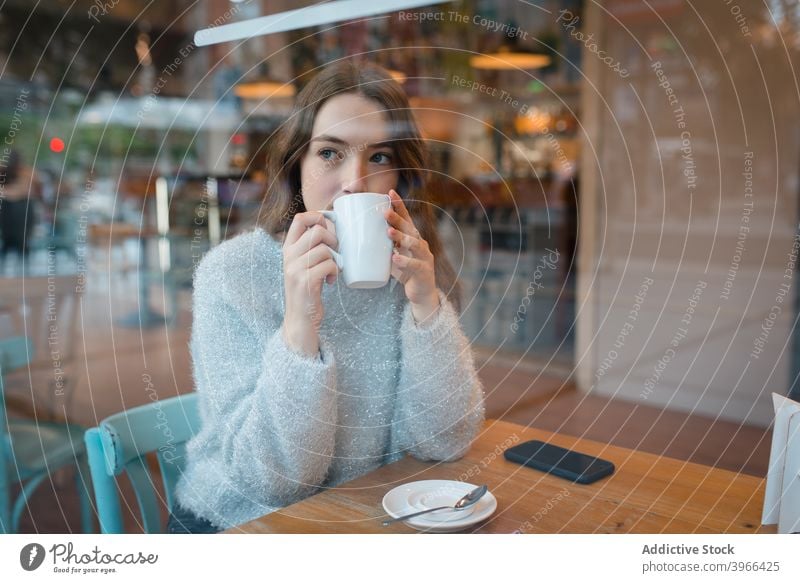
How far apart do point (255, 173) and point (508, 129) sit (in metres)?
2.42

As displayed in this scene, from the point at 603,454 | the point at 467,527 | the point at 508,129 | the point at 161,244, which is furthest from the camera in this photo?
the point at 508,129

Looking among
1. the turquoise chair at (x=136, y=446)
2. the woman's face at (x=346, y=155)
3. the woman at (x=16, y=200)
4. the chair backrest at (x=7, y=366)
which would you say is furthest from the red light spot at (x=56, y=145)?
the woman's face at (x=346, y=155)

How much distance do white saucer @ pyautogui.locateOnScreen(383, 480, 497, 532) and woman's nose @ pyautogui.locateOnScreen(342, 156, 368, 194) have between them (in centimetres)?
24

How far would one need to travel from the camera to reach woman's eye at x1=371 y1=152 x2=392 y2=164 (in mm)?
602

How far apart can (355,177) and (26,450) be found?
3.08 feet

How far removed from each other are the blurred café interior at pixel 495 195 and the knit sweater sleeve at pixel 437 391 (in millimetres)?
26

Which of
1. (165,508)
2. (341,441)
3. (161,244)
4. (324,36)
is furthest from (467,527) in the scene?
(161,244)

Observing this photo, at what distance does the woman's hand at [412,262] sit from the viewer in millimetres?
594

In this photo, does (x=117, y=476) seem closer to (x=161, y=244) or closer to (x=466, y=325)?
(x=466, y=325)

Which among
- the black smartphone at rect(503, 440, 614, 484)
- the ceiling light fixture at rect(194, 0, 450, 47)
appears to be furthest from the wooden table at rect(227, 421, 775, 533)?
the ceiling light fixture at rect(194, 0, 450, 47)

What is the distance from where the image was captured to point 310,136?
0.60m

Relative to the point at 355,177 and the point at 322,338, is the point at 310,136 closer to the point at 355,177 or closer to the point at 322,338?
the point at 355,177

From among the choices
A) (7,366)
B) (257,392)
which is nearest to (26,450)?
(7,366)

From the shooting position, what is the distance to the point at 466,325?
69 centimetres
